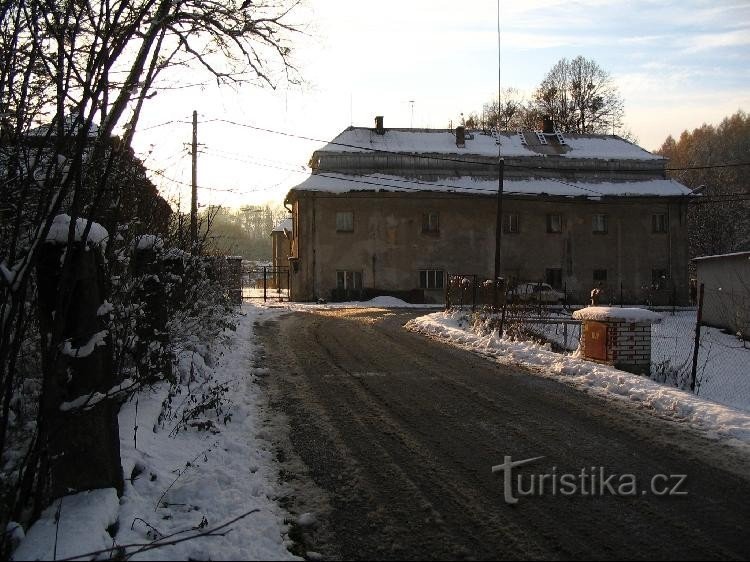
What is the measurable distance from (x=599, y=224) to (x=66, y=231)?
1451 inches

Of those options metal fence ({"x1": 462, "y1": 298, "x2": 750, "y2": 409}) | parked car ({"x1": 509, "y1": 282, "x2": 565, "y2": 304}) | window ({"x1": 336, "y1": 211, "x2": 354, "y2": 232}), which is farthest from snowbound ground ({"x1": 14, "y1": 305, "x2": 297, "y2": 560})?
parked car ({"x1": 509, "y1": 282, "x2": 565, "y2": 304})

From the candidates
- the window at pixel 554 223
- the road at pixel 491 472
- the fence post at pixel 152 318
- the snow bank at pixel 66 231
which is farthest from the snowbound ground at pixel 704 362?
the window at pixel 554 223

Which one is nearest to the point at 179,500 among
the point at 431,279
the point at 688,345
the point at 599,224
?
the point at 688,345

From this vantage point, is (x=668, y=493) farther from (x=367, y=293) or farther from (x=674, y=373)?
(x=367, y=293)

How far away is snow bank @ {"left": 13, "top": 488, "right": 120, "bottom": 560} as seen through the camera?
3.02m

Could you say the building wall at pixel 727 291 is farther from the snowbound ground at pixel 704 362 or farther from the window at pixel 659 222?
the window at pixel 659 222

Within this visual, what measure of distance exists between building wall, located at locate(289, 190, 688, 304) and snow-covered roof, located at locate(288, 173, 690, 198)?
454 millimetres

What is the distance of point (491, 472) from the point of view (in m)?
4.88

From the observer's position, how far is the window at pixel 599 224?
1441 inches

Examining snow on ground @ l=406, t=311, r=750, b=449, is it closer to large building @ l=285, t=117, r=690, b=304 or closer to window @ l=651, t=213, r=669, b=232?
large building @ l=285, t=117, r=690, b=304

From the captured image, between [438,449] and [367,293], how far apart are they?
2857cm

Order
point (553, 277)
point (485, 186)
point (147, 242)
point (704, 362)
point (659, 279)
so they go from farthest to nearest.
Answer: point (659, 279)
point (553, 277)
point (485, 186)
point (704, 362)
point (147, 242)

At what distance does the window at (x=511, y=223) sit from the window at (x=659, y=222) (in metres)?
8.82

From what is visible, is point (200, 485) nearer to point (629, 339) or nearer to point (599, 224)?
point (629, 339)
